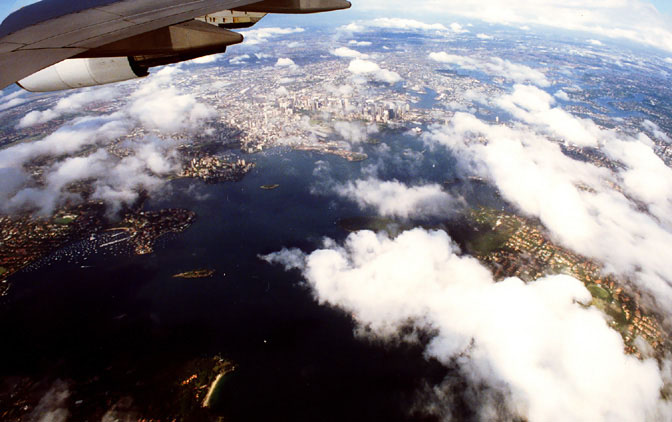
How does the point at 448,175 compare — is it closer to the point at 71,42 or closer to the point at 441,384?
the point at 441,384

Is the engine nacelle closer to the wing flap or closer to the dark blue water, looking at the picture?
the wing flap

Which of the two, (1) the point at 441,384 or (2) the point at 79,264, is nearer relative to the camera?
(1) the point at 441,384

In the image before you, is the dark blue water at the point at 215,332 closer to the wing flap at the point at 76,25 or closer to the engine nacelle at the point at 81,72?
the engine nacelle at the point at 81,72

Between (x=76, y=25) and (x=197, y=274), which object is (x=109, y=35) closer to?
(x=76, y=25)

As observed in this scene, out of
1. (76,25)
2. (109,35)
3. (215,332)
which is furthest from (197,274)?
(109,35)

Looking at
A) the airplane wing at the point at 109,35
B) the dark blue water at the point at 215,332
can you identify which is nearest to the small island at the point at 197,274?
the dark blue water at the point at 215,332

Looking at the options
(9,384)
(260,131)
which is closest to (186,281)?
(9,384)
